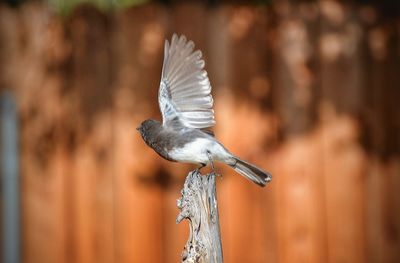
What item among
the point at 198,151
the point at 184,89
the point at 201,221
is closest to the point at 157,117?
the point at 184,89

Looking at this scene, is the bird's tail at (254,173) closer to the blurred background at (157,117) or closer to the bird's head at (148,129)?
the bird's head at (148,129)

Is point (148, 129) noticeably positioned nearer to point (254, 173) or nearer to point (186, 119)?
point (186, 119)

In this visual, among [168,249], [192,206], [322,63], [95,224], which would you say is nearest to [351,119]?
[322,63]

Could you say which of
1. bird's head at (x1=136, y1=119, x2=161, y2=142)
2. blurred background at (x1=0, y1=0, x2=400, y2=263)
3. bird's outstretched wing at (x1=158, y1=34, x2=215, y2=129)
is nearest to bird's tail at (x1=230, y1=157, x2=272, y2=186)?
bird's outstretched wing at (x1=158, y1=34, x2=215, y2=129)

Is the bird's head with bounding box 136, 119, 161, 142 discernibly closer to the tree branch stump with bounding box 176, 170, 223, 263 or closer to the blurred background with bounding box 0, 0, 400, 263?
the tree branch stump with bounding box 176, 170, 223, 263

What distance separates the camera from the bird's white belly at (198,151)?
11.2ft

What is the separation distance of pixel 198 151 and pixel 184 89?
0.33 m

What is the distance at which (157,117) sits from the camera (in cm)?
501

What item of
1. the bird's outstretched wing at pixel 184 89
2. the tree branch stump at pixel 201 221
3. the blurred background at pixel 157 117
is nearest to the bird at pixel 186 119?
the bird's outstretched wing at pixel 184 89

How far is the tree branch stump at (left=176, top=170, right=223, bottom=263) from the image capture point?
3068 millimetres

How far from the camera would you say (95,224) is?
509 cm

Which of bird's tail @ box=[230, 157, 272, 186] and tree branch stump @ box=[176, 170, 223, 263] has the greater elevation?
bird's tail @ box=[230, 157, 272, 186]

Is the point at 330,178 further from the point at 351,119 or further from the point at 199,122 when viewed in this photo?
the point at 199,122

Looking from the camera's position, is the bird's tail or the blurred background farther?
the blurred background
